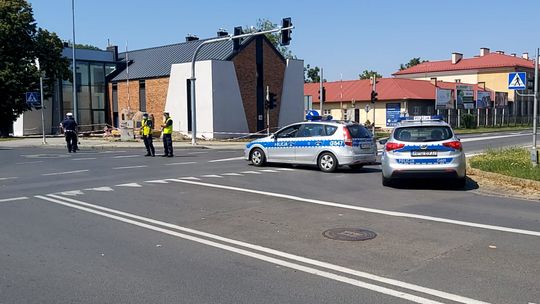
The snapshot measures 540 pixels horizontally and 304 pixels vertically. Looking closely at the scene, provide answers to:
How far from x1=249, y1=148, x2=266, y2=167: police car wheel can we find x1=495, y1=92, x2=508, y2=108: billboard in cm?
6506

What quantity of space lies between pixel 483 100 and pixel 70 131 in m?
59.3

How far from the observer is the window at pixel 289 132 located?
16.9m

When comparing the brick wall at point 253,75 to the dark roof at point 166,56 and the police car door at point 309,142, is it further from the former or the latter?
the police car door at point 309,142

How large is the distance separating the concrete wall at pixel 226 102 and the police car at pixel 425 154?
28.6 m

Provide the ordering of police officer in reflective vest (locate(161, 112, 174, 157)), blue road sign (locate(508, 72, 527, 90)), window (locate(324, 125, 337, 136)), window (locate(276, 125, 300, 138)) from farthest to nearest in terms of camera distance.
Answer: police officer in reflective vest (locate(161, 112, 174, 157)) < window (locate(276, 125, 300, 138)) < blue road sign (locate(508, 72, 527, 90)) < window (locate(324, 125, 337, 136))

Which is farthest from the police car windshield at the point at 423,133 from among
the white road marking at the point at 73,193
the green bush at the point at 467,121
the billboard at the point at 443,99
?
the green bush at the point at 467,121

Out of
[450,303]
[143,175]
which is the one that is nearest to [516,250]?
[450,303]

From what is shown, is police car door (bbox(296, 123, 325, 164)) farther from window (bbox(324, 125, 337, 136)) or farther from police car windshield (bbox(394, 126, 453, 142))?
police car windshield (bbox(394, 126, 453, 142))

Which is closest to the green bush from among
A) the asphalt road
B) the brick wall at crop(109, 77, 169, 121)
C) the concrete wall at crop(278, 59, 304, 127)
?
the concrete wall at crop(278, 59, 304, 127)

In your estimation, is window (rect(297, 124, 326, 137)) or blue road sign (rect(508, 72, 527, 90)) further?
blue road sign (rect(508, 72, 527, 90))

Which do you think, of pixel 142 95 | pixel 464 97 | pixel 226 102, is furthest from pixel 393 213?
pixel 464 97

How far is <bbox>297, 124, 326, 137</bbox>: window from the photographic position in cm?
1635

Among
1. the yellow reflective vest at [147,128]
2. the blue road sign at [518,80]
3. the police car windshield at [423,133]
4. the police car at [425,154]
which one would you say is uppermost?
the blue road sign at [518,80]

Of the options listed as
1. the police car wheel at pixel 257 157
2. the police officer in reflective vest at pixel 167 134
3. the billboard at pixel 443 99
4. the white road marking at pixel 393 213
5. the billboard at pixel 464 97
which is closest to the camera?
the white road marking at pixel 393 213
